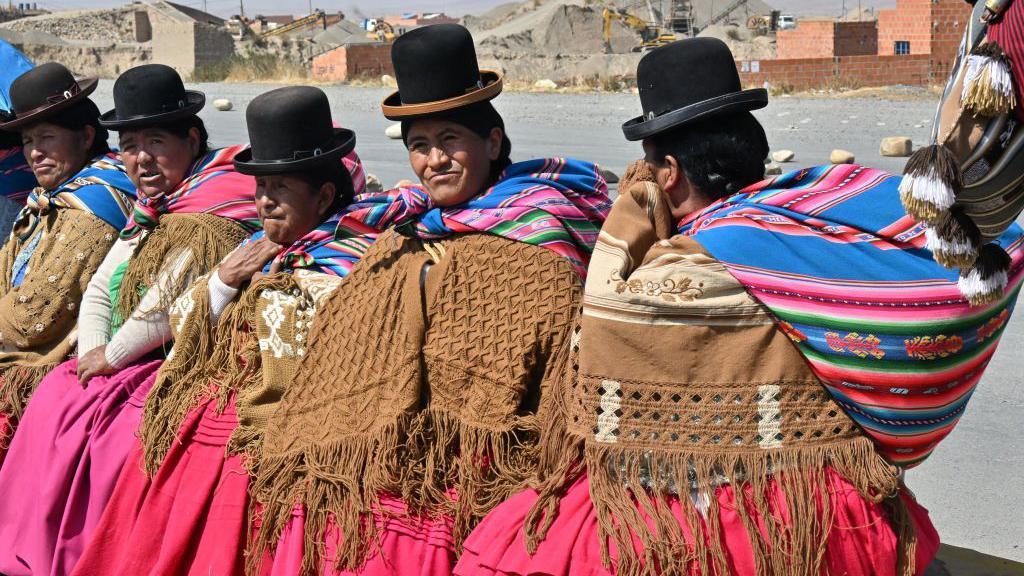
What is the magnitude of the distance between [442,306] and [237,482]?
33.4 inches

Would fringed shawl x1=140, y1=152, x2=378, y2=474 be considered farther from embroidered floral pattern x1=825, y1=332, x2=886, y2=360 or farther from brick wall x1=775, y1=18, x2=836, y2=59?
brick wall x1=775, y1=18, x2=836, y2=59

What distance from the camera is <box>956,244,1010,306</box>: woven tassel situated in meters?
2.12

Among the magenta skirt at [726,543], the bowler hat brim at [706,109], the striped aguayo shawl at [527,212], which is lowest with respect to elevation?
the magenta skirt at [726,543]

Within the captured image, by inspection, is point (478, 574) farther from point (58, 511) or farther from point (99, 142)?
point (99, 142)

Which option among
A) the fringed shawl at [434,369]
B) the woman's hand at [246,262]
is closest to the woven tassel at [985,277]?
the fringed shawl at [434,369]

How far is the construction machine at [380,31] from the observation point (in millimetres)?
53831

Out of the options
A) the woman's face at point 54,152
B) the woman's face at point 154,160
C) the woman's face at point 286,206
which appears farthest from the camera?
the woman's face at point 54,152

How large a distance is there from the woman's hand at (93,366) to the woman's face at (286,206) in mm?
891

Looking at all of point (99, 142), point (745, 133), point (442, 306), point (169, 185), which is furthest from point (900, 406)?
point (99, 142)

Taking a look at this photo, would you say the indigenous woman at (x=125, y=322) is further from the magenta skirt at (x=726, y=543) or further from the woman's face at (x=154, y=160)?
the magenta skirt at (x=726, y=543)

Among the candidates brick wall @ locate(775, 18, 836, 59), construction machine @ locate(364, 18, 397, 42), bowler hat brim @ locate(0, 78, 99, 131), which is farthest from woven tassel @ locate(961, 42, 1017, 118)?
construction machine @ locate(364, 18, 397, 42)

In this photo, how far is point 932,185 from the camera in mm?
1910

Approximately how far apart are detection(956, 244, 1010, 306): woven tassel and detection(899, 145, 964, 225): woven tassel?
0.23 metres

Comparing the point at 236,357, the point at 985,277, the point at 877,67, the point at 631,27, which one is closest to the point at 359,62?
the point at 877,67
